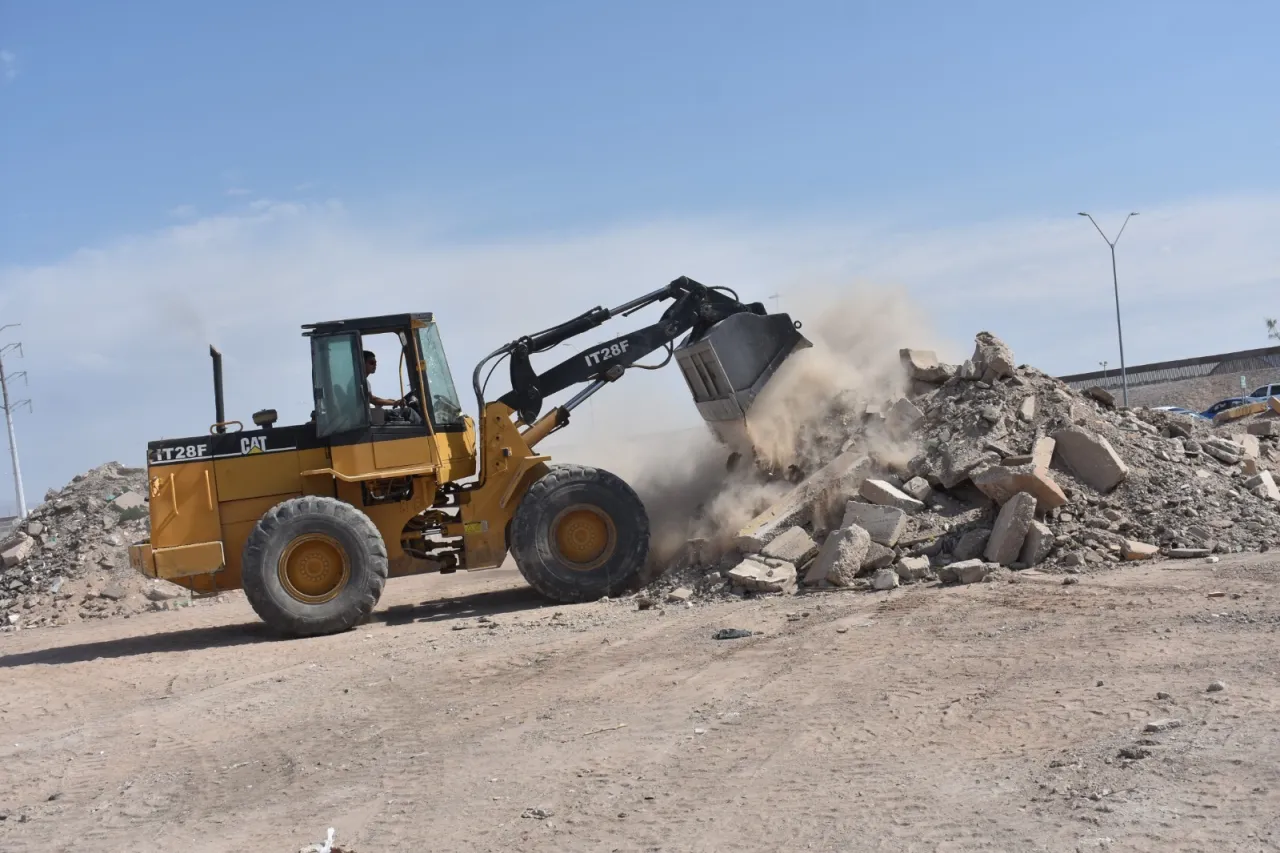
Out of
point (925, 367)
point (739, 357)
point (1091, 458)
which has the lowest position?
point (1091, 458)

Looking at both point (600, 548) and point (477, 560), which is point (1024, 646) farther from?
point (477, 560)

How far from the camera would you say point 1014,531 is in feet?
37.7

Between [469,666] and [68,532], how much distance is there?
1387 centimetres

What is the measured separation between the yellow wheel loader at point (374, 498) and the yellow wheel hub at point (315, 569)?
1 cm

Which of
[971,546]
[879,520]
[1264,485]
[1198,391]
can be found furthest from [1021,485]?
[1198,391]

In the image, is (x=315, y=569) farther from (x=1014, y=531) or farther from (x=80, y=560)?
(x=80, y=560)

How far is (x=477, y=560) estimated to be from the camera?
41.2 ft

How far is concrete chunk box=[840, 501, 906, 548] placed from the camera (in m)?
11.8

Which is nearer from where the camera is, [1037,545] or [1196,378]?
[1037,545]

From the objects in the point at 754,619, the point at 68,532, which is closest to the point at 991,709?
the point at 754,619

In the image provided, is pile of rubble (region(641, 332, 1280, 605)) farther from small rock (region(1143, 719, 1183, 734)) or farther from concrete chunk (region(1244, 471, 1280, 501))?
small rock (region(1143, 719, 1183, 734))

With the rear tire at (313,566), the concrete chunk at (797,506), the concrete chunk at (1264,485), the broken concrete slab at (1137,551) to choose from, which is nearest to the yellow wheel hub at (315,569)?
the rear tire at (313,566)

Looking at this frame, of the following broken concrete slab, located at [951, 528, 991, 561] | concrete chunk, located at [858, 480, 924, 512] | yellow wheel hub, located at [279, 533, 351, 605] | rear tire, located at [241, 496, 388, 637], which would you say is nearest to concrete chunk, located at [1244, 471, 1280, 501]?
broken concrete slab, located at [951, 528, 991, 561]

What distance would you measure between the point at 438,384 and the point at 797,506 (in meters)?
4.02
